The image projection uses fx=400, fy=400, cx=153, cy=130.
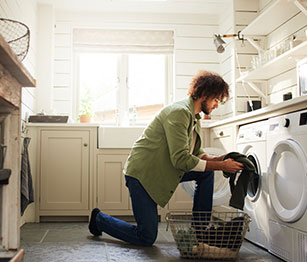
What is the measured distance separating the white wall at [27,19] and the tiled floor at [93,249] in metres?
1.24

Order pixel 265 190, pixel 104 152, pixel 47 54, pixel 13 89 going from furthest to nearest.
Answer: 1. pixel 47 54
2. pixel 104 152
3. pixel 265 190
4. pixel 13 89

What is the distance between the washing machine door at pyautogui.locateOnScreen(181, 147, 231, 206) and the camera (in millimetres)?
3016

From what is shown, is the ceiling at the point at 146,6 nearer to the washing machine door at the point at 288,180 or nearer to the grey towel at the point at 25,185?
the grey towel at the point at 25,185

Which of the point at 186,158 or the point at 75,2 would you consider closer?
the point at 186,158

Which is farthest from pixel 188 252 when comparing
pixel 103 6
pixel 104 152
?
pixel 103 6

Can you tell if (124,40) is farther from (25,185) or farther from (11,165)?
(11,165)

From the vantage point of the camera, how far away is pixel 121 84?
4.60m

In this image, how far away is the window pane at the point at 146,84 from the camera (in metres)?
4.62

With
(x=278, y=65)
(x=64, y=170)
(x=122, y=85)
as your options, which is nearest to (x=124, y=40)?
(x=122, y=85)

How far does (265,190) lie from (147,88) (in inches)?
98.6

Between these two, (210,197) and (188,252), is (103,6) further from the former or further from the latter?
(188,252)

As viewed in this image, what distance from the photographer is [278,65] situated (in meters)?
3.33

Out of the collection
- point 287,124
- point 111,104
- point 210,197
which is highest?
point 111,104

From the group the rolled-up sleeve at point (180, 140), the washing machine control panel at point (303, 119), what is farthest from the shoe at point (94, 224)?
the washing machine control panel at point (303, 119)
